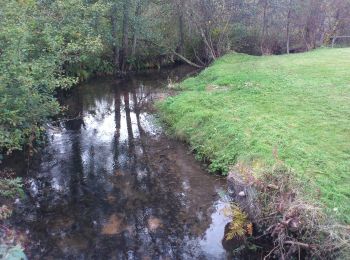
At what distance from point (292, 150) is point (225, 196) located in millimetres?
2197

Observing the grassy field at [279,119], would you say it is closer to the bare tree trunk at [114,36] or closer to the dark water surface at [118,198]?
the dark water surface at [118,198]

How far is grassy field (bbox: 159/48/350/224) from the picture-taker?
366 inches

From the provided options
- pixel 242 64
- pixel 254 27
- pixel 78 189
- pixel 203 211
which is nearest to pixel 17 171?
pixel 78 189

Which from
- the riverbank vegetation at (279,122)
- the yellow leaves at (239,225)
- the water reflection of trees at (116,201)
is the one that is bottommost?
the water reflection of trees at (116,201)

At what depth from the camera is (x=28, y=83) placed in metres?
10.7

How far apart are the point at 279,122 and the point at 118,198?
5.71m

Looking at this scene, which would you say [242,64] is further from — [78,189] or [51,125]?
[78,189]

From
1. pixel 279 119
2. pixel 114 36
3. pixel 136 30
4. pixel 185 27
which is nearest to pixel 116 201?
pixel 279 119

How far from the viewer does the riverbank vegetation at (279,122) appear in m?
8.78

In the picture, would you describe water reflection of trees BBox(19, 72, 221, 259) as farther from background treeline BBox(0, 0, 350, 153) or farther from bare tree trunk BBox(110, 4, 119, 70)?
bare tree trunk BBox(110, 4, 119, 70)

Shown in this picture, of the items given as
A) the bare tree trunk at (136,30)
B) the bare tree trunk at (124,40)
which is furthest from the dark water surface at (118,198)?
the bare tree trunk at (136,30)

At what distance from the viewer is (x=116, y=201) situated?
1005 cm

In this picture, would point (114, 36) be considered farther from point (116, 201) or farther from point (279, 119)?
point (116, 201)

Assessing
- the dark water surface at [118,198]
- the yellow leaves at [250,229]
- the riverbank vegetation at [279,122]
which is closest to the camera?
the yellow leaves at [250,229]
